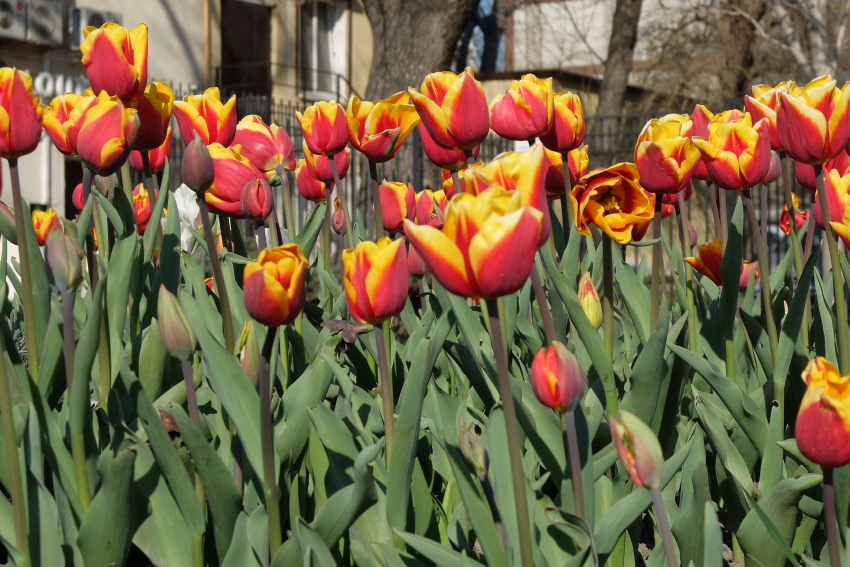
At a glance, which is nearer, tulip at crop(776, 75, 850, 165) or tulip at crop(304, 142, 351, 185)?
tulip at crop(776, 75, 850, 165)

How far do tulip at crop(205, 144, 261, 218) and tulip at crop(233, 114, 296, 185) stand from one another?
234mm

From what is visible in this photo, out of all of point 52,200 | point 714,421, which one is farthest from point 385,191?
point 52,200

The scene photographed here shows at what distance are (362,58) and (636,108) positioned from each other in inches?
237

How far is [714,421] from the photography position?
123 cm

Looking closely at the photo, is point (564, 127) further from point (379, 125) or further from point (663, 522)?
point (663, 522)

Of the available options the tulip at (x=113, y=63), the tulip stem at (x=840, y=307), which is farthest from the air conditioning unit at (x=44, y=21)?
the tulip stem at (x=840, y=307)

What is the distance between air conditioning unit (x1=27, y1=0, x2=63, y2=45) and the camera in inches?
436

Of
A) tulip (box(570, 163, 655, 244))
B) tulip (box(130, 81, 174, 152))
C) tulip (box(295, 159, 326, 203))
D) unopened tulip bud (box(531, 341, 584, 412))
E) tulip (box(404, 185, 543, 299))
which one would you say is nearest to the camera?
tulip (box(404, 185, 543, 299))

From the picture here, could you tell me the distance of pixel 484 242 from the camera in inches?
27.7

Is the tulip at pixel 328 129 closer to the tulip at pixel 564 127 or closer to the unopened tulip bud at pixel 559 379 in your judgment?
the tulip at pixel 564 127

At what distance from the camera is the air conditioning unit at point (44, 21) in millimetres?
11070

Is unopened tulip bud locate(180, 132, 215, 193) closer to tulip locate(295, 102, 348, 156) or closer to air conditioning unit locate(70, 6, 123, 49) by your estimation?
tulip locate(295, 102, 348, 156)

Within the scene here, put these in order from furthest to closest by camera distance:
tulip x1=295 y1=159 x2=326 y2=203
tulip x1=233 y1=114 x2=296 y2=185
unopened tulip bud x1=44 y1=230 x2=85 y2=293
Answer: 1. tulip x1=295 y1=159 x2=326 y2=203
2. tulip x1=233 y1=114 x2=296 y2=185
3. unopened tulip bud x1=44 y1=230 x2=85 y2=293

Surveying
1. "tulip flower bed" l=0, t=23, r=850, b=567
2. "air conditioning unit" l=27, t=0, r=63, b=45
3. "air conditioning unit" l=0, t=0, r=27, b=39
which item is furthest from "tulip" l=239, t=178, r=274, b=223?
"air conditioning unit" l=27, t=0, r=63, b=45
